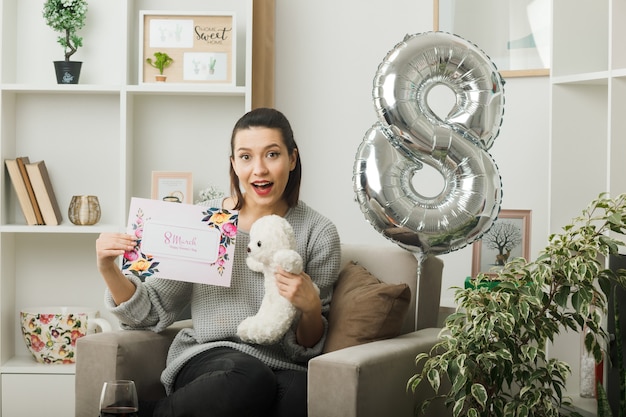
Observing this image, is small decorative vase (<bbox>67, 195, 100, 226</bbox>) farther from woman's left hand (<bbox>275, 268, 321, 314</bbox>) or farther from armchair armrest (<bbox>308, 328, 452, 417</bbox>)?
armchair armrest (<bbox>308, 328, 452, 417</bbox>)

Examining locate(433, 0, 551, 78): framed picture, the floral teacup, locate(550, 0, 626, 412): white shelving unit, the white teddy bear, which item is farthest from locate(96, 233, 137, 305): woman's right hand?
locate(433, 0, 551, 78): framed picture

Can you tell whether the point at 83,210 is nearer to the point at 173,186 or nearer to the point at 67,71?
the point at 173,186

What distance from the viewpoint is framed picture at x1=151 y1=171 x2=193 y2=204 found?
124 inches

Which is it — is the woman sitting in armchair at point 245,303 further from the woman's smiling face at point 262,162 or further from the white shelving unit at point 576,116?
the white shelving unit at point 576,116

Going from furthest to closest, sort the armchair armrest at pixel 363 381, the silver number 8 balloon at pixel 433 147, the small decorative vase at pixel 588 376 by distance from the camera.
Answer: the small decorative vase at pixel 588 376 → the silver number 8 balloon at pixel 433 147 → the armchair armrest at pixel 363 381

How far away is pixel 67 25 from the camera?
Result: 122 inches

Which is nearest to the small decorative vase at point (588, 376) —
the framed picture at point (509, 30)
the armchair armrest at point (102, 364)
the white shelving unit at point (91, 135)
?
the framed picture at point (509, 30)

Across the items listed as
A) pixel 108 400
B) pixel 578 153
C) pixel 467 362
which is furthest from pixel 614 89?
pixel 108 400

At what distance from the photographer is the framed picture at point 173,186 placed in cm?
315

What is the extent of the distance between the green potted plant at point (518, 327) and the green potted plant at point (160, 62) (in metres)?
1.51

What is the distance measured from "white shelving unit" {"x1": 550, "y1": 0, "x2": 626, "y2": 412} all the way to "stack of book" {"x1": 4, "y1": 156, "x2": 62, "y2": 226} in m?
1.80

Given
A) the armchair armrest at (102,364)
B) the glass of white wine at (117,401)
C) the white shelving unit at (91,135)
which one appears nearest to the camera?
the glass of white wine at (117,401)

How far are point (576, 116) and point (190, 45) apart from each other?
4.57ft

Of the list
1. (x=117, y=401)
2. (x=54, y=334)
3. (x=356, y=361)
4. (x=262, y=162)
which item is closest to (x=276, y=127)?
(x=262, y=162)
